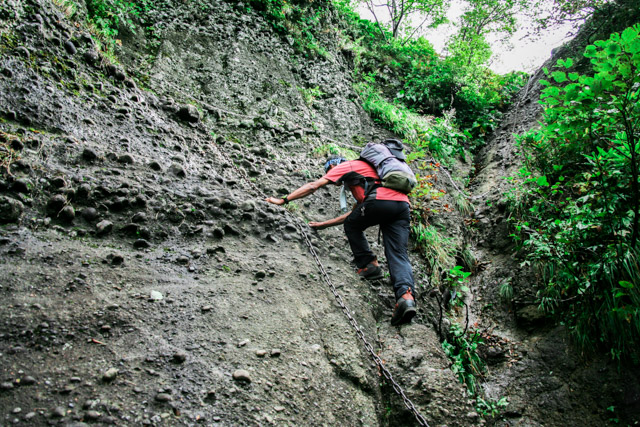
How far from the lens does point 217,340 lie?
9.68ft

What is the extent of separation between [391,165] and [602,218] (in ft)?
7.63

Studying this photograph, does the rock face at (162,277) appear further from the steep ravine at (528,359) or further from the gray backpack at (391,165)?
the gray backpack at (391,165)

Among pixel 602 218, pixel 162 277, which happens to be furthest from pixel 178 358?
pixel 602 218

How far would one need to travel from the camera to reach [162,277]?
3.43m

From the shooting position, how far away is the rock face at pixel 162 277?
7.88 ft

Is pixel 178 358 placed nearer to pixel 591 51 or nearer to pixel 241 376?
pixel 241 376

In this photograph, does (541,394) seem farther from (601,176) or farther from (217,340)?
(217,340)

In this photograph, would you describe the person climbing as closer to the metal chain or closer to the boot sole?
the boot sole

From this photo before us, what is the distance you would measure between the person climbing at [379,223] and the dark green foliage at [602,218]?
158 centimetres

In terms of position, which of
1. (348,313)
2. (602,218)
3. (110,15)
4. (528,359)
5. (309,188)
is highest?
(602,218)

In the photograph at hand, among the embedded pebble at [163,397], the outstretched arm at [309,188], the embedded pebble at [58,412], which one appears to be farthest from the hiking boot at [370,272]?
the embedded pebble at [58,412]

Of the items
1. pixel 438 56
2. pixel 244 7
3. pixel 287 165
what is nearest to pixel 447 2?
pixel 438 56

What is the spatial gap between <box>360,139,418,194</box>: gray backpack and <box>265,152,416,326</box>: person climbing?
0.06 metres

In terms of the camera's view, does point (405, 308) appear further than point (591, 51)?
Yes
